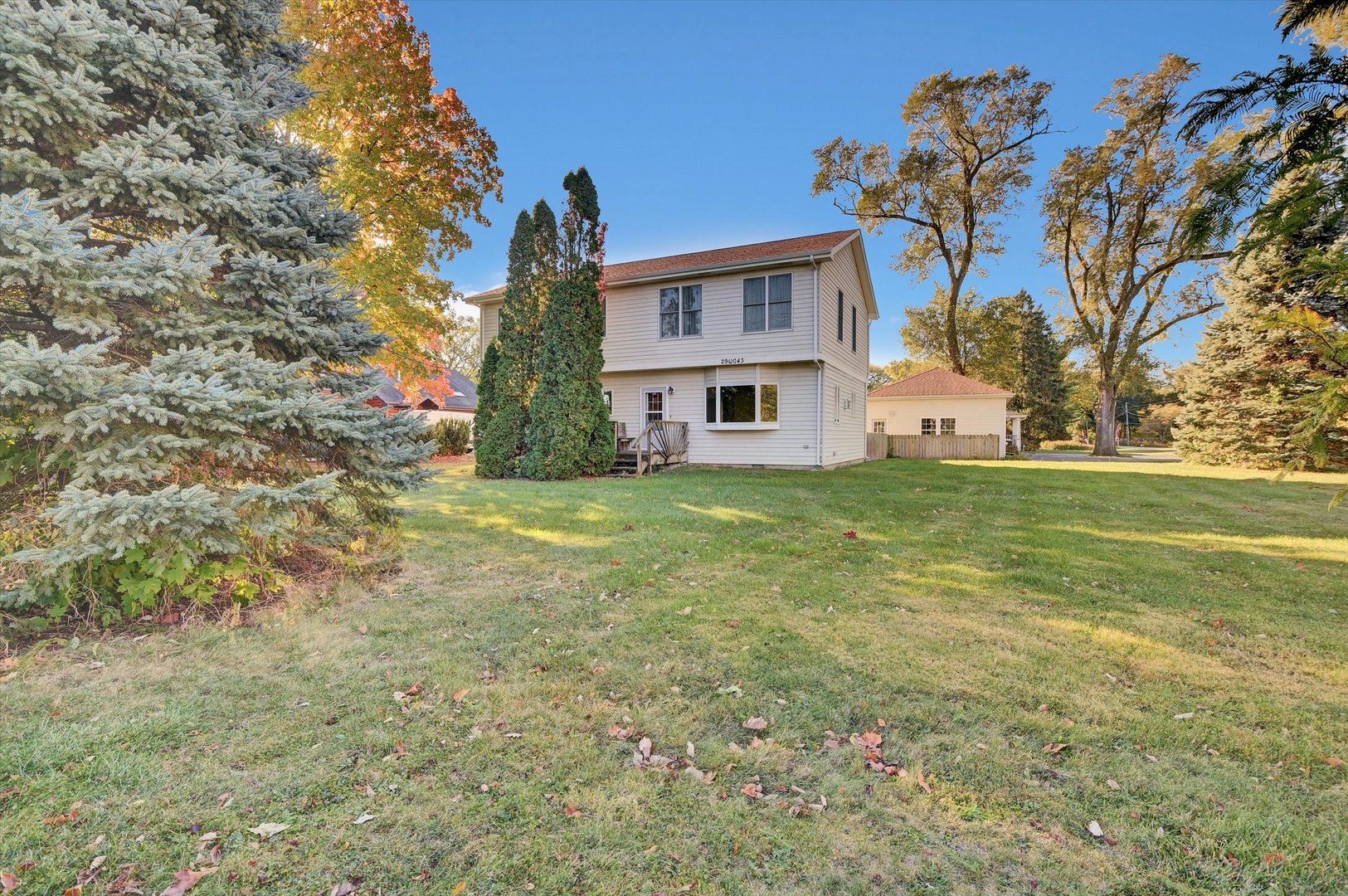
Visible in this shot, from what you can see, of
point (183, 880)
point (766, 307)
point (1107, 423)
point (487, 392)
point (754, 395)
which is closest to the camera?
point (183, 880)

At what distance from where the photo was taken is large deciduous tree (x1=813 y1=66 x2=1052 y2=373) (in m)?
22.4

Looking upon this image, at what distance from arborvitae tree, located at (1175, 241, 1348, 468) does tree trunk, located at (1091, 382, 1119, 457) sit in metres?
7.04

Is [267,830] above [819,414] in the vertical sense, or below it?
below

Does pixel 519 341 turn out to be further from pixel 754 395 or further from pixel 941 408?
Answer: pixel 941 408

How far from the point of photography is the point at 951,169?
24.7 metres

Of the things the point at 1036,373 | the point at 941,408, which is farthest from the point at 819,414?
the point at 1036,373

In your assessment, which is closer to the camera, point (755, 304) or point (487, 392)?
point (487, 392)

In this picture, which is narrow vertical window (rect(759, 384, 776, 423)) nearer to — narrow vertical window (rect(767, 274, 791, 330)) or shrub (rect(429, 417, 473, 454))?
narrow vertical window (rect(767, 274, 791, 330))

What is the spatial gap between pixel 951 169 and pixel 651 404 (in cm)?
1967

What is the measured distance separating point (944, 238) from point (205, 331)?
29.0 metres

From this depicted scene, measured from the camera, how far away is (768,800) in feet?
6.89

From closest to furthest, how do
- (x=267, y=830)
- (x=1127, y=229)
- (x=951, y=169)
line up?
(x=267, y=830), (x=1127, y=229), (x=951, y=169)

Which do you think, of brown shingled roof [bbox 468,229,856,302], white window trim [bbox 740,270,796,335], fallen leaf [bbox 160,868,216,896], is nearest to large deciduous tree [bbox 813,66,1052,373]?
brown shingled roof [bbox 468,229,856,302]

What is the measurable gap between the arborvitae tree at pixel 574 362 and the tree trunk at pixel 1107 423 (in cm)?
2502
